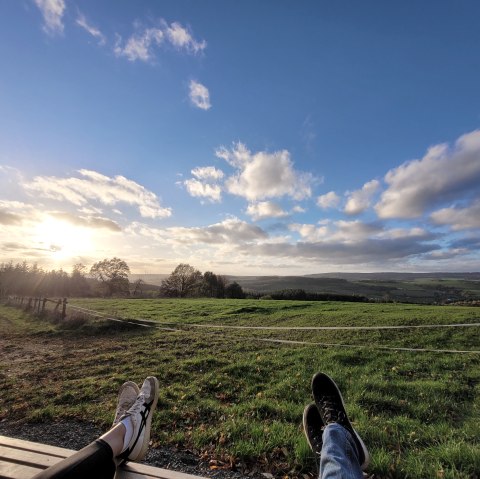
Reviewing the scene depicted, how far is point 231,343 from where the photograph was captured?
13.1 m

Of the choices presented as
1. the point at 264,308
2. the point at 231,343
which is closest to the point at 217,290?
the point at 264,308

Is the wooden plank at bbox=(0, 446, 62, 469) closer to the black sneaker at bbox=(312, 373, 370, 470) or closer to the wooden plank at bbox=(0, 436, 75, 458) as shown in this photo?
the wooden plank at bbox=(0, 436, 75, 458)

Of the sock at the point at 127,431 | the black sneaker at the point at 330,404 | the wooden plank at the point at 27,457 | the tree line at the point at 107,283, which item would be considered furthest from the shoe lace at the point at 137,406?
the tree line at the point at 107,283

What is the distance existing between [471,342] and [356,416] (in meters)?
8.97

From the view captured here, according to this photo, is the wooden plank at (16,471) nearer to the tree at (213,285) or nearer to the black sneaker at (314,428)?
the black sneaker at (314,428)

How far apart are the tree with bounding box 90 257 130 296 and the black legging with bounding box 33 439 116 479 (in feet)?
246

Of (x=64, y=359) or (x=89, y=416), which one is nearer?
(x=89, y=416)

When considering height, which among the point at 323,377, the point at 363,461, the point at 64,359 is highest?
the point at 323,377

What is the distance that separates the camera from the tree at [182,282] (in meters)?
65.2

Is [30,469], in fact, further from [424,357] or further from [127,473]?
[424,357]

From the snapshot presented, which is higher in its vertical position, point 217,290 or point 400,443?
point 217,290

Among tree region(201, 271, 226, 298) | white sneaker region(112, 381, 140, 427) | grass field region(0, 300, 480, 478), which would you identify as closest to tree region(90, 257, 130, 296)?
tree region(201, 271, 226, 298)

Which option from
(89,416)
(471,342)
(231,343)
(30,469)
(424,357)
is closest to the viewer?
(30,469)

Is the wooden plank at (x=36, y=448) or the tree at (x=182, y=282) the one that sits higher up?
the tree at (x=182, y=282)
